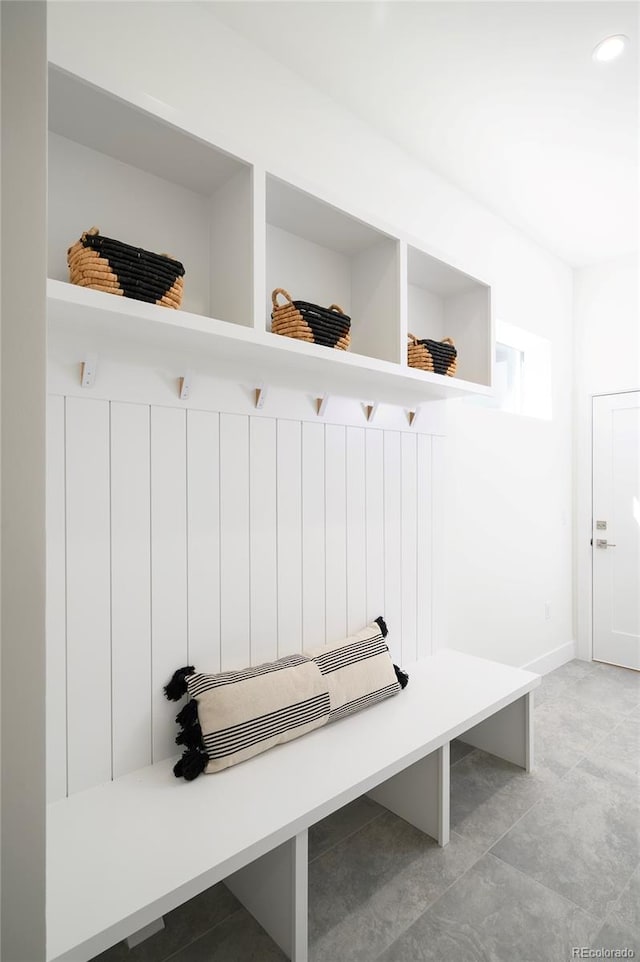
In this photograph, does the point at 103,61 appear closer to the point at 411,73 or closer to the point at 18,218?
the point at 411,73

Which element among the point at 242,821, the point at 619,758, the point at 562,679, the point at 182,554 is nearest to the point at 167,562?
the point at 182,554

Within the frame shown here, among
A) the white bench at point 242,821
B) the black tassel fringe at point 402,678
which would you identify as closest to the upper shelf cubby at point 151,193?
the white bench at point 242,821

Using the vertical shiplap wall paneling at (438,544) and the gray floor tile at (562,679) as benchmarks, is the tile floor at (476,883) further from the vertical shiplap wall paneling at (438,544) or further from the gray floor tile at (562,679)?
the gray floor tile at (562,679)

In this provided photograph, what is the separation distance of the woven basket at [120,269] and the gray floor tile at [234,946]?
1.71m

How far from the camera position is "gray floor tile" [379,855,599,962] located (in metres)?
1.36

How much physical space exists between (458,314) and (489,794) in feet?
6.90

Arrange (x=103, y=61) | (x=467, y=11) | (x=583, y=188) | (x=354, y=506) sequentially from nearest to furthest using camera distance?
(x=103, y=61), (x=467, y=11), (x=354, y=506), (x=583, y=188)

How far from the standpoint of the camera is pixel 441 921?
1.46 meters

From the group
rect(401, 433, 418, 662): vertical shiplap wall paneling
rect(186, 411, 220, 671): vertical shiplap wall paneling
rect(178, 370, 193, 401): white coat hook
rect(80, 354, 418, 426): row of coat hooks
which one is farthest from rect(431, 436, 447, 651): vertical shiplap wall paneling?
rect(178, 370, 193, 401): white coat hook

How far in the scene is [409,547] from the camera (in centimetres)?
234

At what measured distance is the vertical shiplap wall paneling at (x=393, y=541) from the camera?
2227 mm

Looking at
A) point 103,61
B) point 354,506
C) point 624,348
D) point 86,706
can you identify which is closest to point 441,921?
point 86,706

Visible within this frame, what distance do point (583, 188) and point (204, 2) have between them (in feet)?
7.06

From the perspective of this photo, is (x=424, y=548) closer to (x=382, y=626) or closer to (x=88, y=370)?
(x=382, y=626)
